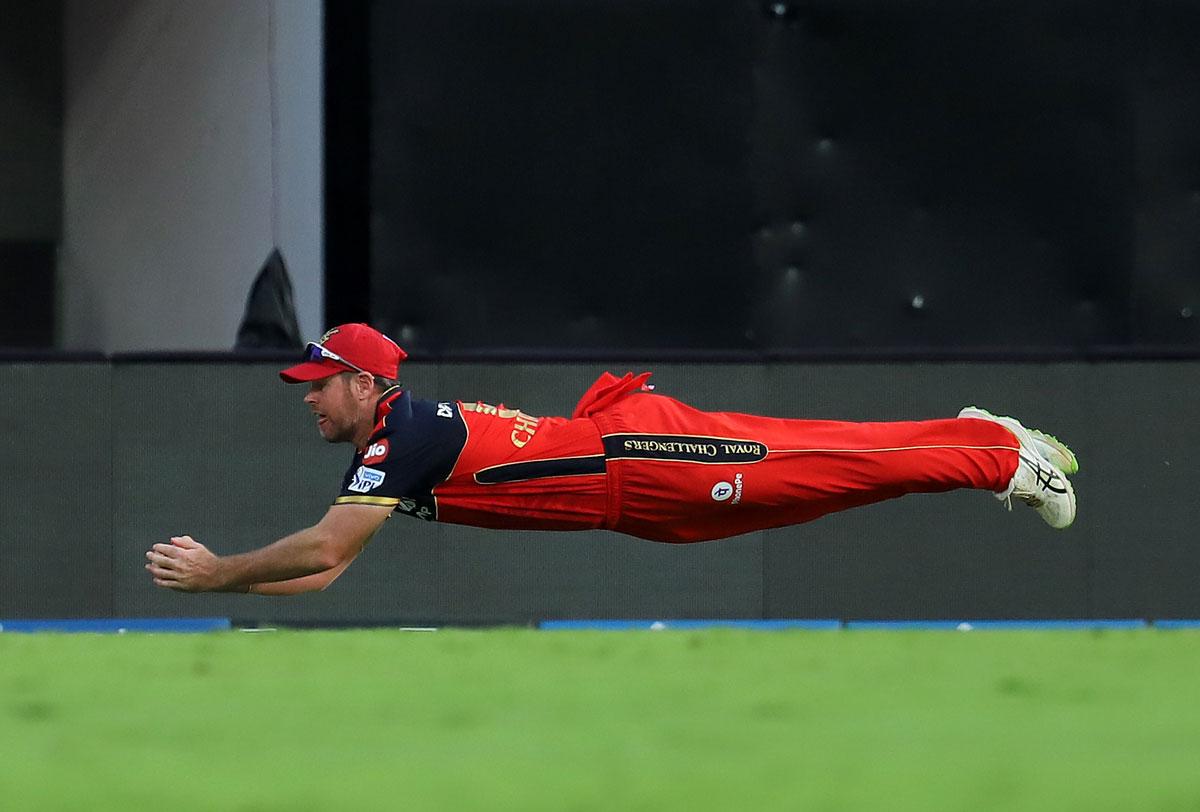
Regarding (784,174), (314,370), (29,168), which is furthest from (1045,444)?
(29,168)

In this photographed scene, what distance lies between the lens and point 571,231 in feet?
40.0

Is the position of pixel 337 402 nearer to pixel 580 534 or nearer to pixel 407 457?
pixel 407 457

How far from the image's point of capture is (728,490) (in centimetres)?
702

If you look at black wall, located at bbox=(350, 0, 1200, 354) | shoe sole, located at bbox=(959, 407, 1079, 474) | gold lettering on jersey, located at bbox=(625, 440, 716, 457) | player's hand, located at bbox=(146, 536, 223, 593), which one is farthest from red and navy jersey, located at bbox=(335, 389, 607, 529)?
black wall, located at bbox=(350, 0, 1200, 354)

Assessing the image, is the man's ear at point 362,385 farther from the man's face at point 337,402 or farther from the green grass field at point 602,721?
the green grass field at point 602,721

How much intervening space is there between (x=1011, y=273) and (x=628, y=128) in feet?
8.55

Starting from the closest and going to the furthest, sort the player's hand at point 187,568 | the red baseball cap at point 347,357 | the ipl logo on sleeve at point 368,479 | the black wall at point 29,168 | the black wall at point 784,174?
the player's hand at point 187,568
the ipl logo on sleeve at point 368,479
the red baseball cap at point 347,357
the black wall at point 784,174
the black wall at point 29,168

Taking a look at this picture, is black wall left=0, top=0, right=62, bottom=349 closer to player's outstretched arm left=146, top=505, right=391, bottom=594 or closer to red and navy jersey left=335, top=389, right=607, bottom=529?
red and navy jersey left=335, top=389, right=607, bottom=529

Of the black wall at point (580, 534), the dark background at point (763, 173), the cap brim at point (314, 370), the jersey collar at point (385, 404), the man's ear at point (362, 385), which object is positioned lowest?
the black wall at point (580, 534)

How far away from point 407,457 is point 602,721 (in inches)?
124

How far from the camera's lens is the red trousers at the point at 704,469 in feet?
22.9

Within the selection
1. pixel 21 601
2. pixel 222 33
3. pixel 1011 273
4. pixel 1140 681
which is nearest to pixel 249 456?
pixel 21 601

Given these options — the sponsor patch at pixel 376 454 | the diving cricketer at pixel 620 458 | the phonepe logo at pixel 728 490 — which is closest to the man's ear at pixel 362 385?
the diving cricketer at pixel 620 458

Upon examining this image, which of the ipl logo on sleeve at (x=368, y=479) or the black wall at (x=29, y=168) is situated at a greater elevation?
the black wall at (x=29, y=168)
